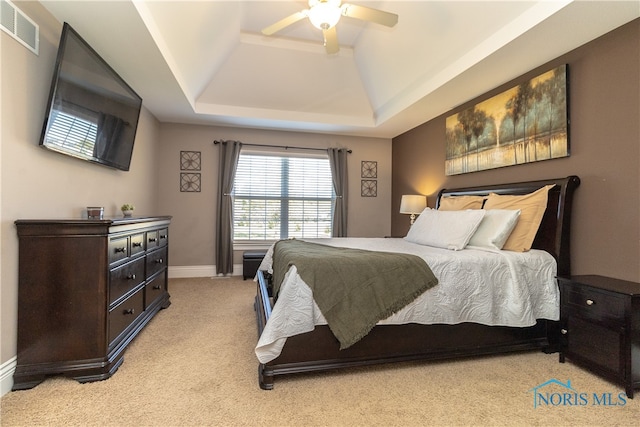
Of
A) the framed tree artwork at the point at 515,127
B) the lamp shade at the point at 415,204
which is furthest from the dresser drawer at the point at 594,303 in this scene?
the lamp shade at the point at 415,204

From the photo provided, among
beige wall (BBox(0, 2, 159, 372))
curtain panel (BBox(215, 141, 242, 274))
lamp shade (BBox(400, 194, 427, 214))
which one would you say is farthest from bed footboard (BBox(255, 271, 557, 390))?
curtain panel (BBox(215, 141, 242, 274))

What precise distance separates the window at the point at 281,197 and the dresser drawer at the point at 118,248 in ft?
8.86

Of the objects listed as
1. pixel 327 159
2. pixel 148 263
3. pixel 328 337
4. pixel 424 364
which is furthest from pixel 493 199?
pixel 148 263

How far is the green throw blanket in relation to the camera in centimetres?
183

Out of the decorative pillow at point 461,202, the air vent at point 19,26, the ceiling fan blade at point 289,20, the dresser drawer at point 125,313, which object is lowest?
the dresser drawer at point 125,313

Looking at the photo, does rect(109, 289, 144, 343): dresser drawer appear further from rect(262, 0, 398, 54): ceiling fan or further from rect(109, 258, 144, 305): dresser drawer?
rect(262, 0, 398, 54): ceiling fan

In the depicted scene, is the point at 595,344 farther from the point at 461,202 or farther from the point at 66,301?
the point at 66,301

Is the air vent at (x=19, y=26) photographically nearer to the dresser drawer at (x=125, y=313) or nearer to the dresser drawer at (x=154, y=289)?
the dresser drawer at (x=125, y=313)

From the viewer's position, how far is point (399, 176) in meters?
5.33

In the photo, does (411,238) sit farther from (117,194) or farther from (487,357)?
(117,194)

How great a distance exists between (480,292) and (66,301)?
2.71 metres

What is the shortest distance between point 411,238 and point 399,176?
2219 millimetres

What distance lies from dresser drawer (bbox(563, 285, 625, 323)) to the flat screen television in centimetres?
368

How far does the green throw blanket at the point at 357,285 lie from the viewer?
5.99 ft
